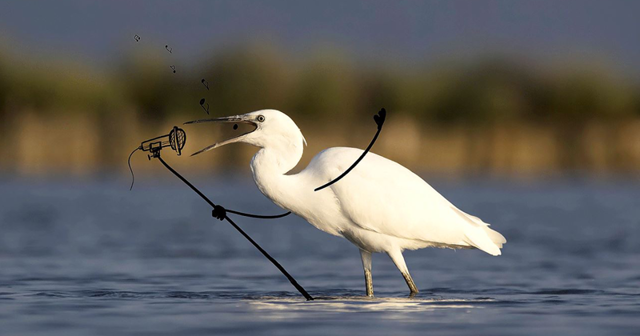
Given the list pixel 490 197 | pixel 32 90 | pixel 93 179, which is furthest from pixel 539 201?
pixel 32 90

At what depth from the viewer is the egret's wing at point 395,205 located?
10.8m

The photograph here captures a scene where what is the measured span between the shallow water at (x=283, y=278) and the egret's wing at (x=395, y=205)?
598mm

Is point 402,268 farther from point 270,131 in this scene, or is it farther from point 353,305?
point 270,131

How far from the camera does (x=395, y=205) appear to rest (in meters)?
10.9

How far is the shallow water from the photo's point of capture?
350 inches

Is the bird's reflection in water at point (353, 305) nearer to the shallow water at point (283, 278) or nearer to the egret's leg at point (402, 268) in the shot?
the shallow water at point (283, 278)

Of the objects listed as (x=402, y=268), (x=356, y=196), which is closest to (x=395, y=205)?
(x=356, y=196)

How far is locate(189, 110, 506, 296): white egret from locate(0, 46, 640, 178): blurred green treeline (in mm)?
27404

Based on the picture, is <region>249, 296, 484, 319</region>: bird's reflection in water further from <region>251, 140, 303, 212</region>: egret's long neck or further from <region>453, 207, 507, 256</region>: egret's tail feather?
<region>251, 140, 303, 212</region>: egret's long neck

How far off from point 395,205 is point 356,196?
41cm

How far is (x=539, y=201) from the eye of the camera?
31047 millimetres

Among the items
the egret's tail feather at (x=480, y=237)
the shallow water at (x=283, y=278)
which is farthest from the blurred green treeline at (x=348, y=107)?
the egret's tail feather at (x=480, y=237)

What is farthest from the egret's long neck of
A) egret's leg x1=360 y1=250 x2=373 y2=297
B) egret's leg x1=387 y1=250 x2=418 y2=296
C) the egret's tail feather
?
the egret's tail feather

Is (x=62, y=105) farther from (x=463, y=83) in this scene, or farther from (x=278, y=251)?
(x=278, y=251)
